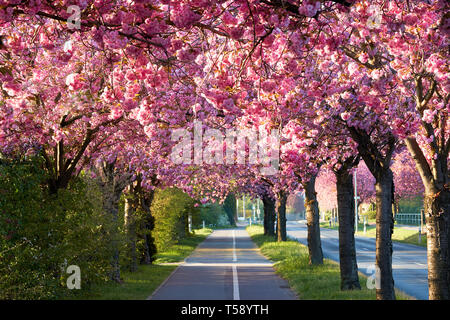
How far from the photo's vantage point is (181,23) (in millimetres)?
6707

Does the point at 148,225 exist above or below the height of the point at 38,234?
below

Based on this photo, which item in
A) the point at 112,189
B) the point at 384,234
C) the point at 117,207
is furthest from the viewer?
the point at 117,207

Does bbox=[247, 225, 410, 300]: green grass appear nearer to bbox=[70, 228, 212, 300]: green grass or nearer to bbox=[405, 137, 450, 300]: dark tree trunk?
bbox=[405, 137, 450, 300]: dark tree trunk

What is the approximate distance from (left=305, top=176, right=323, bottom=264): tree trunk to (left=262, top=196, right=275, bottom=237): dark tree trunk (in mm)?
30448

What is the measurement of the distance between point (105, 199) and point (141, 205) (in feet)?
30.0

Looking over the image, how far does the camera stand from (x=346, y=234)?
18.9 m

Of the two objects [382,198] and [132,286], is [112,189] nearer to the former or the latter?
[132,286]

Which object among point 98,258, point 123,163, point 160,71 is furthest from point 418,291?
point 160,71

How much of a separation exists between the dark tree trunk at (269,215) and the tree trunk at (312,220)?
3045 centimetres

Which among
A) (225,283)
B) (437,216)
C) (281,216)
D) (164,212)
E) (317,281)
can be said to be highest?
(164,212)

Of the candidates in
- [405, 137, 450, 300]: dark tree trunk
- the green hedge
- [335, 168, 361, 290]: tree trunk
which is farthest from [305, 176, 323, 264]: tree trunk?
[405, 137, 450, 300]: dark tree trunk

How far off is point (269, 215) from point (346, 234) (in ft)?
135

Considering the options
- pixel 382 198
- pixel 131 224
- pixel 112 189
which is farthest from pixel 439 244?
pixel 131 224

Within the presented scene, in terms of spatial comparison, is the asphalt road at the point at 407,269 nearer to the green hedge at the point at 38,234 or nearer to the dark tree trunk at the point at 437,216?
the dark tree trunk at the point at 437,216
